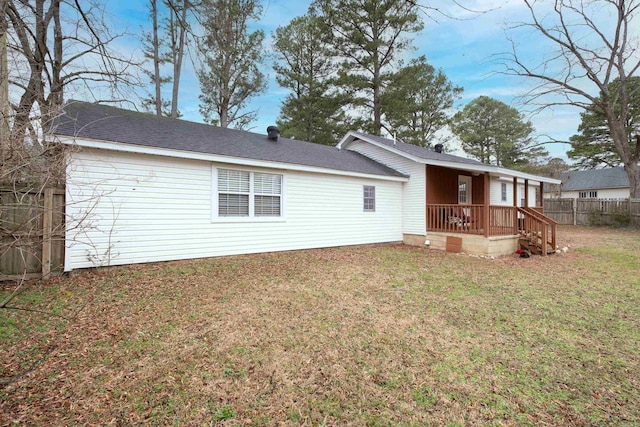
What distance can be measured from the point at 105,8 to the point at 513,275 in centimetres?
1056

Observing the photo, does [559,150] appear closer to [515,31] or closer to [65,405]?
[515,31]

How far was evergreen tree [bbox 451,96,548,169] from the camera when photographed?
1144 inches

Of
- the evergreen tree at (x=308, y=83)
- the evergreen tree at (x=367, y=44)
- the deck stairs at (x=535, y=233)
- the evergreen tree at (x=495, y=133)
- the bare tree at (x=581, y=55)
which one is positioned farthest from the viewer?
the evergreen tree at (x=495, y=133)

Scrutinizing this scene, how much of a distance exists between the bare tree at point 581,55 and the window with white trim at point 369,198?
1245 centimetres

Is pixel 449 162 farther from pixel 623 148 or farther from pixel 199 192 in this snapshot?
pixel 623 148

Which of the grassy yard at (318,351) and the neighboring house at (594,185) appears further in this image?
the neighboring house at (594,185)

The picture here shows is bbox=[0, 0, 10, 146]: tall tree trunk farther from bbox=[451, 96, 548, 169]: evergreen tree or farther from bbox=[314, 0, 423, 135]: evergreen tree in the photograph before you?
bbox=[451, 96, 548, 169]: evergreen tree

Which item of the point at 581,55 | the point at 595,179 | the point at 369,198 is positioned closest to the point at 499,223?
the point at 369,198

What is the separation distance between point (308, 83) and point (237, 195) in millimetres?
15272

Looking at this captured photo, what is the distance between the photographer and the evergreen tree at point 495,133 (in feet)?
95.3

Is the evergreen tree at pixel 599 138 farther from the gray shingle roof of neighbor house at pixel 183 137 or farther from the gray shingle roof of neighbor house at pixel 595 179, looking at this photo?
the gray shingle roof of neighbor house at pixel 183 137

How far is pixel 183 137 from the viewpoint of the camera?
7.68 metres

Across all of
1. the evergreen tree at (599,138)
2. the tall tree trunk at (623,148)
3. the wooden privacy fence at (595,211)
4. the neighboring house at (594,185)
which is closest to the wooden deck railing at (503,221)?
the wooden privacy fence at (595,211)

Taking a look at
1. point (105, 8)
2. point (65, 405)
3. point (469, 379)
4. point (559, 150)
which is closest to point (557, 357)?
point (469, 379)
